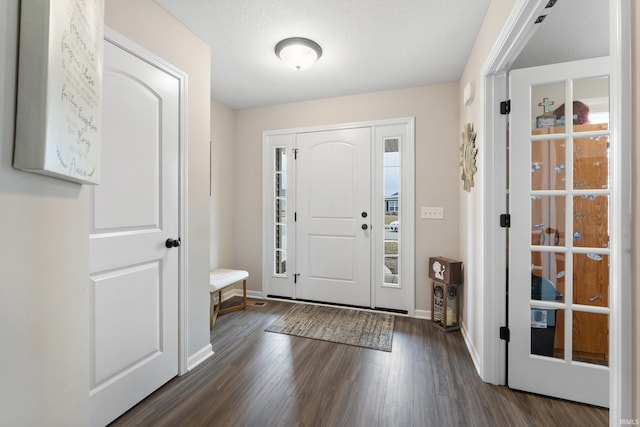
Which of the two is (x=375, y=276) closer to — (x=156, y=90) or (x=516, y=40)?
(x=516, y=40)

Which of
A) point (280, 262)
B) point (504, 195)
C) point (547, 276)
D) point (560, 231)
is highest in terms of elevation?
point (504, 195)

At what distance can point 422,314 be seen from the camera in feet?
9.68

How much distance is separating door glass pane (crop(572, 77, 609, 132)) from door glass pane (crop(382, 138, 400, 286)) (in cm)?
157

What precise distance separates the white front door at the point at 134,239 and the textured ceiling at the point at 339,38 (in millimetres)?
607

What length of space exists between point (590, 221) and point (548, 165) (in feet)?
1.25

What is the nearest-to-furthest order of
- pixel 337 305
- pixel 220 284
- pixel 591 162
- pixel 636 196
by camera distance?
pixel 636 196 → pixel 591 162 → pixel 220 284 → pixel 337 305

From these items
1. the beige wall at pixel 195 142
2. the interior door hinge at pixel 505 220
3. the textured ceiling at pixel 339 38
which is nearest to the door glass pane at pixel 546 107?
the interior door hinge at pixel 505 220

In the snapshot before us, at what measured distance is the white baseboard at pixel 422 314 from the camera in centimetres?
293

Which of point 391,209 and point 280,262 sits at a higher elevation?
point 391,209

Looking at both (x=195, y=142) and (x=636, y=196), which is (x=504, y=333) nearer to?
(x=636, y=196)

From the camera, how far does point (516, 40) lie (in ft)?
4.83

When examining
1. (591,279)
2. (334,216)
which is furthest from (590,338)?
(334,216)

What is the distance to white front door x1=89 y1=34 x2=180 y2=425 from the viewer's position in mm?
1453

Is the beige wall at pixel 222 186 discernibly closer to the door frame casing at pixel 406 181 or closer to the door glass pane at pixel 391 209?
the door frame casing at pixel 406 181
